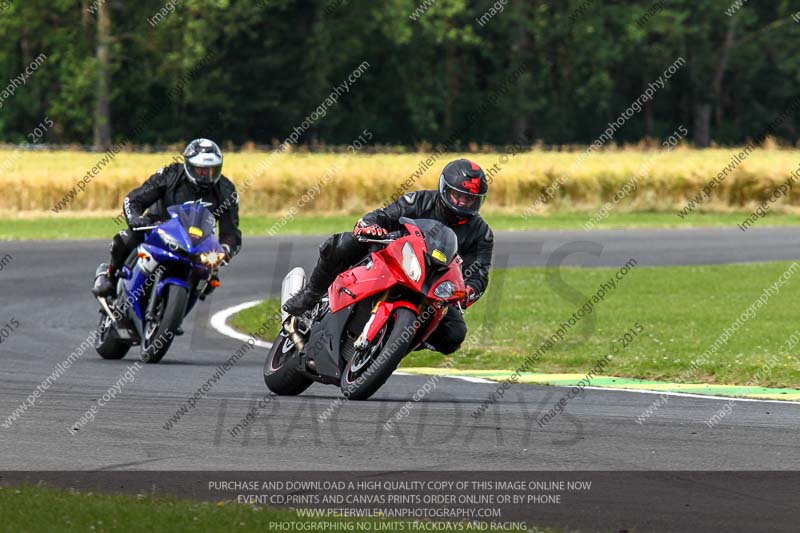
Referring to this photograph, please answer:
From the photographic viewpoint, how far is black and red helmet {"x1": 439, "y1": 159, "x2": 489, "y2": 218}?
34.4 feet

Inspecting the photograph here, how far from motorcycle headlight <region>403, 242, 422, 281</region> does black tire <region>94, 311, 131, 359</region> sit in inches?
180

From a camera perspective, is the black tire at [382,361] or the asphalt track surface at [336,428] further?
the black tire at [382,361]

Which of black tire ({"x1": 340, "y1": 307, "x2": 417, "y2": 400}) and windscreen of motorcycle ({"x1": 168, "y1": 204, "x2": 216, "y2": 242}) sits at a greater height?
black tire ({"x1": 340, "y1": 307, "x2": 417, "y2": 400})

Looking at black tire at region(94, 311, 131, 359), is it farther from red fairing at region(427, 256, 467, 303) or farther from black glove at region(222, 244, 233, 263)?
red fairing at region(427, 256, 467, 303)

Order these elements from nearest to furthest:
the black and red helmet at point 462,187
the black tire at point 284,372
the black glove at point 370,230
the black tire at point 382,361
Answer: the black tire at point 382,361
the black glove at point 370,230
the black and red helmet at point 462,187
the black tire at point 284,372

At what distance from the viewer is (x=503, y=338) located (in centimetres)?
1611

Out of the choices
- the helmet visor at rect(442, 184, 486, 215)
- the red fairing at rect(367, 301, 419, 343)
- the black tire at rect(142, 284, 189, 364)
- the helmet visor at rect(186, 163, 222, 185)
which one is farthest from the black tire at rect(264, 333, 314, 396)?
the helmet visor at rect(186, 163, 222, 185)

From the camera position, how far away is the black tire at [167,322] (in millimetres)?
13148

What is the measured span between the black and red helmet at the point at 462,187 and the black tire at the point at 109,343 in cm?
445

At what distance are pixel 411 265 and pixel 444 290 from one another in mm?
287

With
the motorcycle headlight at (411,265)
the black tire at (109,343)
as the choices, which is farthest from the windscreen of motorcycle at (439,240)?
the black tire at (109,343)

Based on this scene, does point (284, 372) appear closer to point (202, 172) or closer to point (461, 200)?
point (461, 200)

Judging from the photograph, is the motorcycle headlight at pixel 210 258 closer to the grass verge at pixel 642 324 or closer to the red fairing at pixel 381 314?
the grass verge at pixel 642 324

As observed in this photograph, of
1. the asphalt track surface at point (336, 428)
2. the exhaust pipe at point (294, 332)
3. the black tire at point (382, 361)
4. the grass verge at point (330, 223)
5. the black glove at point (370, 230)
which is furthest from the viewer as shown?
the grass verge at point (330, 223)
